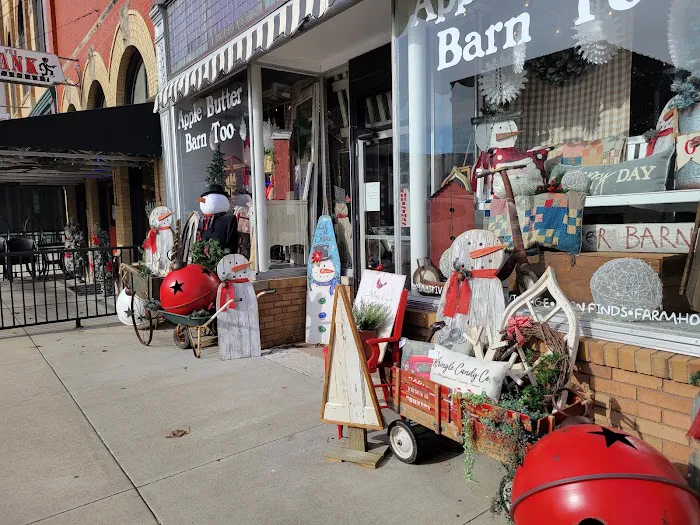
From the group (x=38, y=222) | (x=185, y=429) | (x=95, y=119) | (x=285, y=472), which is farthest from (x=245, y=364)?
(x=38, y=222)

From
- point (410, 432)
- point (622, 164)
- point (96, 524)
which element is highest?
point (622, 164)

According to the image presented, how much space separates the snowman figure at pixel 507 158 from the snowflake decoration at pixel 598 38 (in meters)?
0.72

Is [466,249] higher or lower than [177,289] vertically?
higher

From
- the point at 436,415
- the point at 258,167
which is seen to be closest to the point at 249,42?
the point at 258,167

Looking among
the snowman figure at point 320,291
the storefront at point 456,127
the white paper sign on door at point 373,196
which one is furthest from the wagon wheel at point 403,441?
the white paper sign on door at point 373,196

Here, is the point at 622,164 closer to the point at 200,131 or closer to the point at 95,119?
the point at 200,131

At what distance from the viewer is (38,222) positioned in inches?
763

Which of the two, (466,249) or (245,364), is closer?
(466,249)

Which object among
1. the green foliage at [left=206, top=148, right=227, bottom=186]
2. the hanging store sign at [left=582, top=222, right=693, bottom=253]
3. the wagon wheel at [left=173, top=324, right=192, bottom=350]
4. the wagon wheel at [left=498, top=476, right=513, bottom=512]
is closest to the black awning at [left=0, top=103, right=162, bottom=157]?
the green foliage at [left=206, top=148, right=227, bottom=186]

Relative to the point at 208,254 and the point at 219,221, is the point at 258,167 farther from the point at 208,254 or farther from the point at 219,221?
the point at 208,254

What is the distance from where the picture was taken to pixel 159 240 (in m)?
6.91

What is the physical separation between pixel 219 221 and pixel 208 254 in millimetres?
514

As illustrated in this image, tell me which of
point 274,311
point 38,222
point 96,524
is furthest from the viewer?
point 38,222

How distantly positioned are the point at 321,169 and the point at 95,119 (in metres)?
3.96
